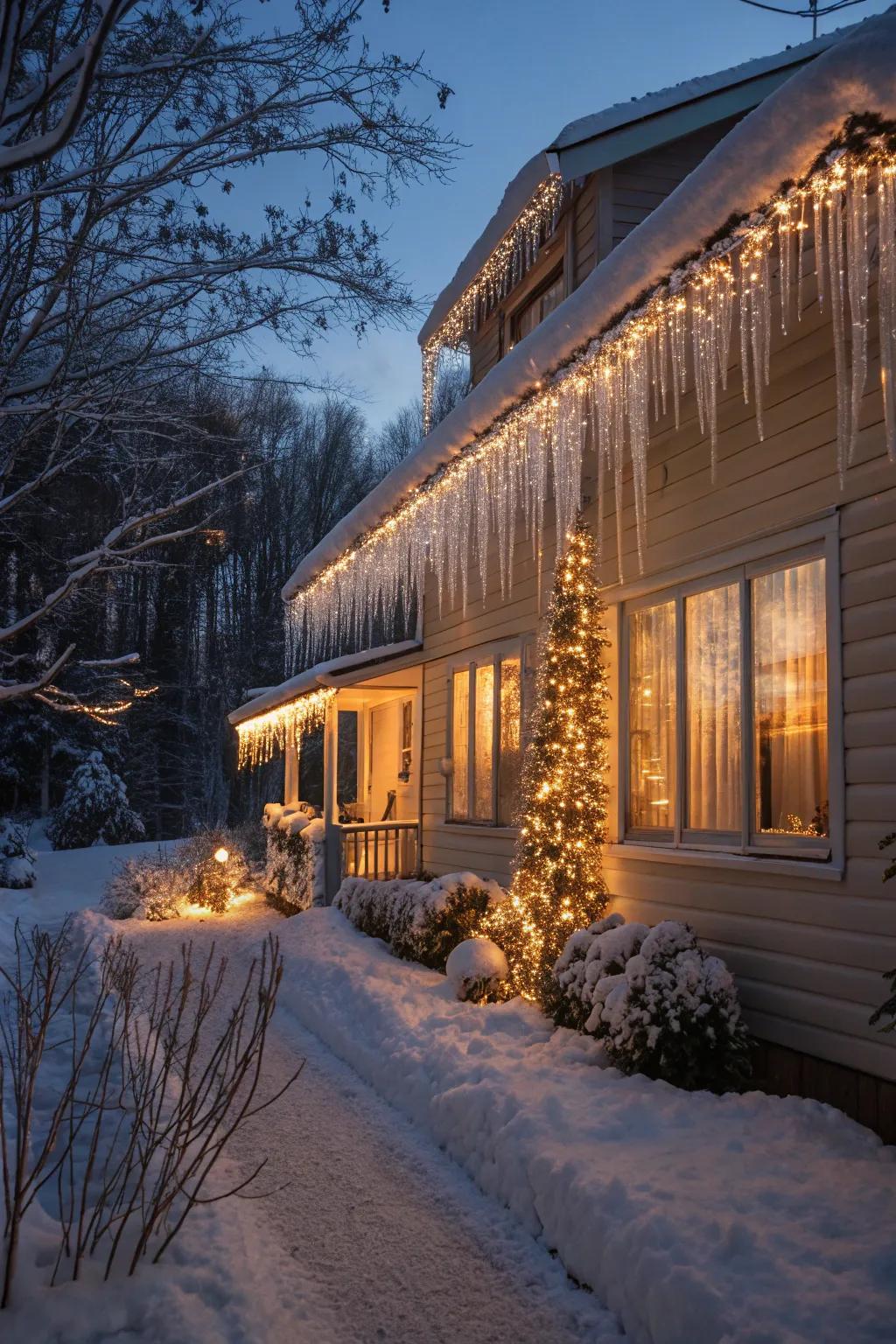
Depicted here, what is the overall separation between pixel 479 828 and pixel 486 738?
825mm

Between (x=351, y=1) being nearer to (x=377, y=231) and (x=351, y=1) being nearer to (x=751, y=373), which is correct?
(x=377, y=231)

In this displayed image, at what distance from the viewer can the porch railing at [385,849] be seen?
11422 millimetres

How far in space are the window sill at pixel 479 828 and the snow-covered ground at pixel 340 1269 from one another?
3.65 meters

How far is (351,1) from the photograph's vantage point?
15.6 ft

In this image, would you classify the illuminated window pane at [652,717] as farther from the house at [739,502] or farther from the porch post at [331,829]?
the porch post at [331,829]

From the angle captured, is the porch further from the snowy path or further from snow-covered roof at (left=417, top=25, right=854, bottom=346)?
the snowy path

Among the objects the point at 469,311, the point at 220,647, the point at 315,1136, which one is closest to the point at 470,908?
the point at 315,1136

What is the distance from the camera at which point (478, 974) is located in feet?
21.4

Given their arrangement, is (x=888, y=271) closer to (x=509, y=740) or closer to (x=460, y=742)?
(x=509, y=740)

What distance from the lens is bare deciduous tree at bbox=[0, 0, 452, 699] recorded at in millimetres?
4832

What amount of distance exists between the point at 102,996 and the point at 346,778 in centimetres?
2492

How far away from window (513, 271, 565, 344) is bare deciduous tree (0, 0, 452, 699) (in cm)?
409

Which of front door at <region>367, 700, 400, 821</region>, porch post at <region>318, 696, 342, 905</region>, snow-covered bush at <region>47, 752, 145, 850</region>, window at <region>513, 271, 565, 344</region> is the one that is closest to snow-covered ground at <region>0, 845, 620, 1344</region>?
porch post at <region>318, 696, 342, 905</region>

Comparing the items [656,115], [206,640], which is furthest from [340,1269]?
[206,640]
